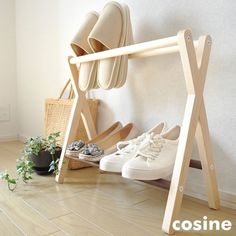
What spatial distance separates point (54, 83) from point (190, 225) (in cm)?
111

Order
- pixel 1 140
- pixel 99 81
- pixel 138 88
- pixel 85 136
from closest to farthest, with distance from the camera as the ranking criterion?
pixel 99 81, pixel 138 88, pixel 85 136, pixel 1 140

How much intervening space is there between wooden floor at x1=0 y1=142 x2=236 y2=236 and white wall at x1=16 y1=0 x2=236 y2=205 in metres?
0.15

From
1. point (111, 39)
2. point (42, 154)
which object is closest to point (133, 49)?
point (111, 39)

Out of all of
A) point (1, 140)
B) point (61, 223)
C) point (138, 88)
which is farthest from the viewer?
point (1, 140)

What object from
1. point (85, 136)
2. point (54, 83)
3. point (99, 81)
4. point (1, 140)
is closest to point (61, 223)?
point (99, 81)

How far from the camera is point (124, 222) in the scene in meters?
0.66

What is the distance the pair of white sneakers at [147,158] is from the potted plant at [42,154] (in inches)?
14.2

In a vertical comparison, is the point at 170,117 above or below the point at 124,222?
above

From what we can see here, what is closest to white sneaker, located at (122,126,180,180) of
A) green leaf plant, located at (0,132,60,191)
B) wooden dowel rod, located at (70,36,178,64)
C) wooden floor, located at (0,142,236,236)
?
wooden floor, located at (0,142,236,236)

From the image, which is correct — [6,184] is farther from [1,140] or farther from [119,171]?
[1,140]

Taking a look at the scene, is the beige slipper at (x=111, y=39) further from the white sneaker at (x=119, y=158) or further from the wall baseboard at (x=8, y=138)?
the wall baseboard at (x=8, y=138)

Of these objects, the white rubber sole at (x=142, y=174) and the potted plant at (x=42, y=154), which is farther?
the potted plant at (x=42, y=154)

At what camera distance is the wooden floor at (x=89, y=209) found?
0.63 metres

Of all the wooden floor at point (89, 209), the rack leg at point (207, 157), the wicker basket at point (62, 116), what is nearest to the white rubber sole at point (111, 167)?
the wooden floor at point (89, 209)
